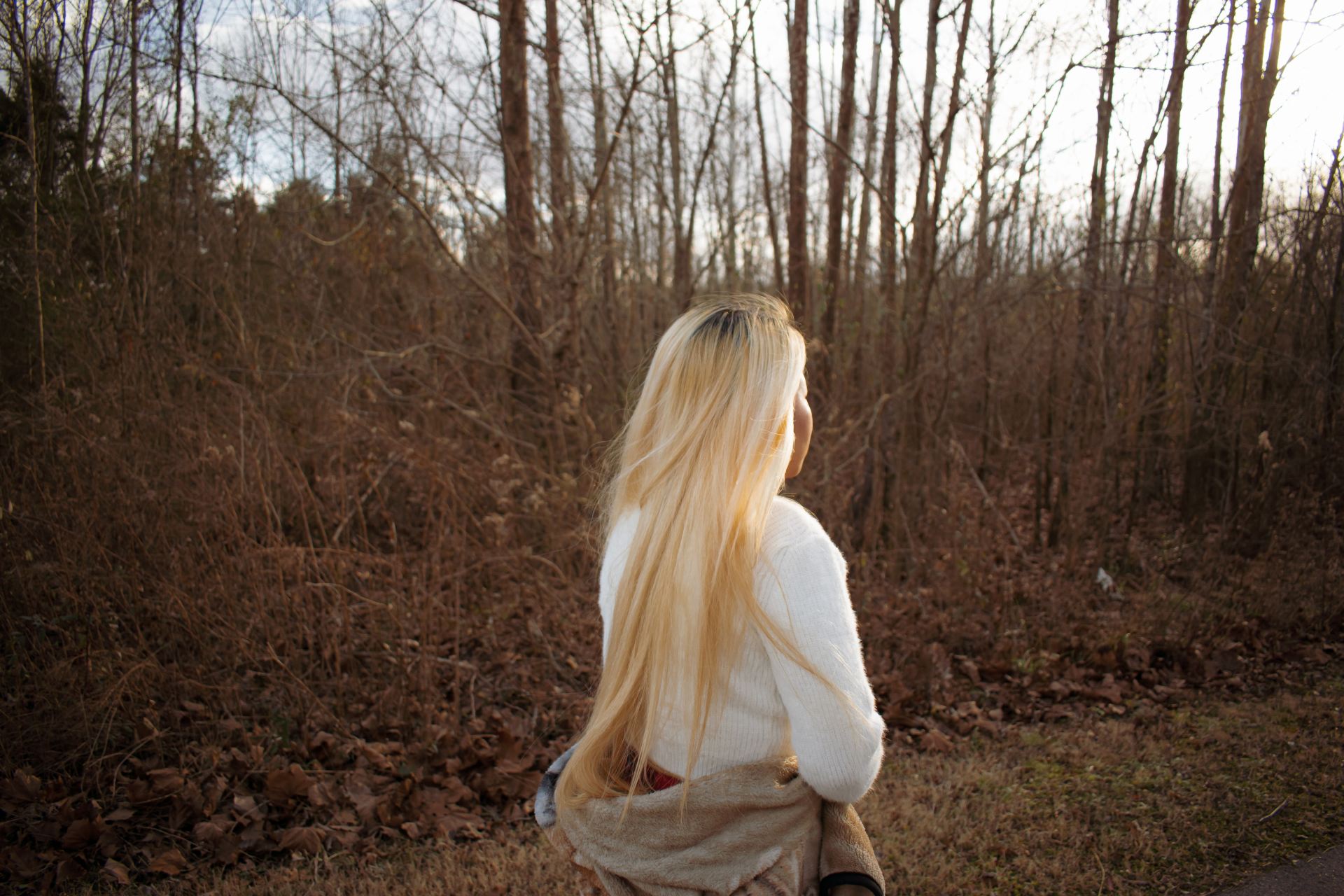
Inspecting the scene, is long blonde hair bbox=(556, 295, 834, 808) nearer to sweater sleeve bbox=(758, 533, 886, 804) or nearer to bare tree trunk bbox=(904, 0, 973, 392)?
sweater sleeve bbox=(758, 533, 886, 804)

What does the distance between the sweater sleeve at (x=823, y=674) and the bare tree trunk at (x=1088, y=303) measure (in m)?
7.98

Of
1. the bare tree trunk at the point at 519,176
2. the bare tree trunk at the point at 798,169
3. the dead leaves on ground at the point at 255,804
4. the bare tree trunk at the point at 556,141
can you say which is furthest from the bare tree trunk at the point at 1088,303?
the dead leaves on ground at the point at 255,804

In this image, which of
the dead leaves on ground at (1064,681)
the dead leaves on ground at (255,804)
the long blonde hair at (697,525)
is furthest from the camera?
the dead leaves on ground at (1064,681)

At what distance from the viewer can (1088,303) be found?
29.3 feet

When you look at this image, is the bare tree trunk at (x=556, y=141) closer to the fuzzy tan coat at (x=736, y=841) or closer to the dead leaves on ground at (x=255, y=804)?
the dead leaves on ground at (x=255, y=804)

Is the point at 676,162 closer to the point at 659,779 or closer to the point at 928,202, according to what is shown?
the point at 928,202

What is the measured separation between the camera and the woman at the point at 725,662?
1414mm

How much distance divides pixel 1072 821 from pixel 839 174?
28.0 feet

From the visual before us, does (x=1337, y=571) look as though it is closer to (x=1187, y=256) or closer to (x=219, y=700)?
(x=1187, y=256)

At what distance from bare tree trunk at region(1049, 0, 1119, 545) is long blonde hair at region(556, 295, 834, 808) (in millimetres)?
7850

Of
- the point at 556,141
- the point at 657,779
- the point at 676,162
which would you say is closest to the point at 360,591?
the point at 657,779

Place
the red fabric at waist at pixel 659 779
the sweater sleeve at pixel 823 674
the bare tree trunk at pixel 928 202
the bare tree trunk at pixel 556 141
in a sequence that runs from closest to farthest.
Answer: the sweater sleeve at pixel 823 674 → the red fabric at waist at pixel 659 779 → the bare tree trunk at pixel 928 202 → the bare tree trunk at pixel 556 141

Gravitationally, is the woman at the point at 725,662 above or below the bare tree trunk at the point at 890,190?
below

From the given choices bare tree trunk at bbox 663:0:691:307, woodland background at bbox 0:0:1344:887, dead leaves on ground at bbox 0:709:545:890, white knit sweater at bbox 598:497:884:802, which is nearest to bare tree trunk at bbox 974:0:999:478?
woodland background at bbox 0:0:1344:887
